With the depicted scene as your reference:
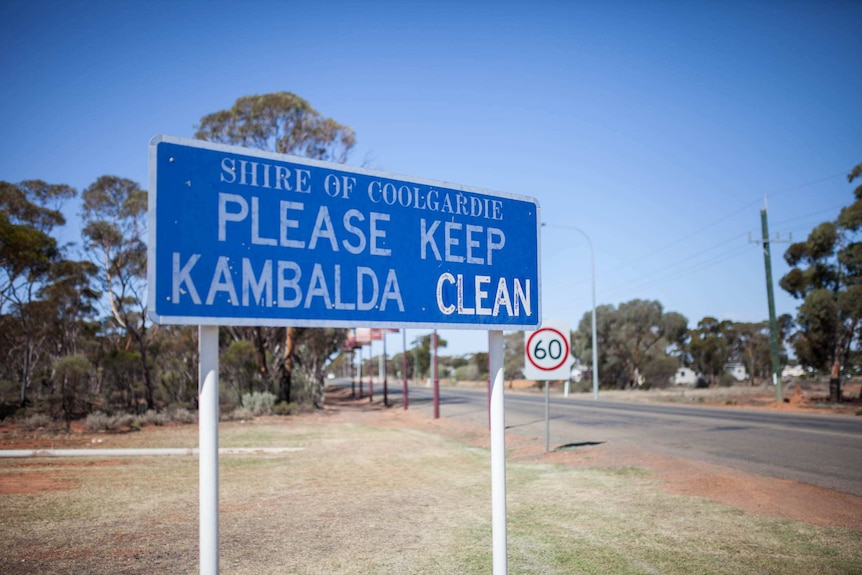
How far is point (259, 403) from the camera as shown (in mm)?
27766

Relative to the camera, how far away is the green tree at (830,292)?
95.7ft

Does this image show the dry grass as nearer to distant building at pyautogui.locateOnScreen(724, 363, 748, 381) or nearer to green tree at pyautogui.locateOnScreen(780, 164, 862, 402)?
green tree at pyautogui.locateOnScreen(780, 164, 862, 402)

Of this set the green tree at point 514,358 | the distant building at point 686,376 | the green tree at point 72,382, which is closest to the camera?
the green tree at point 72,382

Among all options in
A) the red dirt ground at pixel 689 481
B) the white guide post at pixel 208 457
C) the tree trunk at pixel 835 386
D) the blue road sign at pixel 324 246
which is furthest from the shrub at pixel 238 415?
the tree trunk at pixel 835 386

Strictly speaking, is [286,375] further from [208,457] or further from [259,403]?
[208,457]

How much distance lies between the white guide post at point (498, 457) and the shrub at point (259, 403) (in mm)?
25211

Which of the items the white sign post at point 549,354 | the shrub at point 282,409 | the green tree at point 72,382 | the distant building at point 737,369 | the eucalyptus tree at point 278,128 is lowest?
the distant building at point 737,369

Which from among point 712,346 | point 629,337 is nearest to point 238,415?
point 629,337

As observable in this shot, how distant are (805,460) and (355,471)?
793cm

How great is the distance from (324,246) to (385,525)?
4.75m

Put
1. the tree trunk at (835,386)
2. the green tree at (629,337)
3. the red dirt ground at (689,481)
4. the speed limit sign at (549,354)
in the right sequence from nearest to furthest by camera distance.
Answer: the red dirt ground at (689,481) → the speed limit sign at (549,354) → the tree trunk at (835,386) → the green tree at (629,337)

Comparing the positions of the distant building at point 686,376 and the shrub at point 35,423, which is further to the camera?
the distant building at point 686,376

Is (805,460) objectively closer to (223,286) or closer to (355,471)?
(355,471)

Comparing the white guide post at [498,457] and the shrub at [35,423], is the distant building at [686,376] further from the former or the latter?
the white guide post at [498,457]
